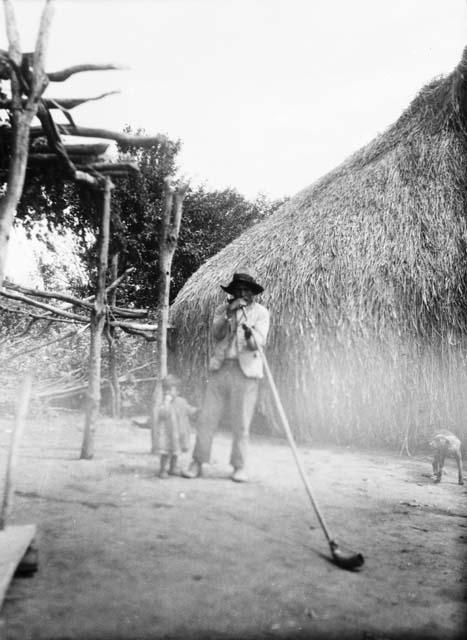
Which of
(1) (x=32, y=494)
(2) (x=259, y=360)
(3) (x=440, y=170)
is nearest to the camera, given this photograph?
(1) (x=32, y=494)

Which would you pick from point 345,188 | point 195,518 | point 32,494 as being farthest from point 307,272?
point 32,494

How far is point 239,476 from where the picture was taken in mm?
2916

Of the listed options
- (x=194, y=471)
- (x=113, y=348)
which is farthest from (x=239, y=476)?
(x=113, y=348)

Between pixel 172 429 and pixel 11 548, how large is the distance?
1.58 meters

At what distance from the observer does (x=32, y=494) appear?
8.11ft

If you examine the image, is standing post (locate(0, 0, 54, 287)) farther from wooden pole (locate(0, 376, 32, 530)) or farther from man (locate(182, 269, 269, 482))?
man (locate(182, 269, 269, 482))

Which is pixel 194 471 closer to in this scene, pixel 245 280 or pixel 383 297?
pixel 245 280

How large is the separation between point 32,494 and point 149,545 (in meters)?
0.99

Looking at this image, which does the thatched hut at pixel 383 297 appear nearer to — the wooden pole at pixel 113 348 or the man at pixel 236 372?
the wooden pole at pixel 113 348

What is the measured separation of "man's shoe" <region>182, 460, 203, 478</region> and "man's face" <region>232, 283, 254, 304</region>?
1.23 metres

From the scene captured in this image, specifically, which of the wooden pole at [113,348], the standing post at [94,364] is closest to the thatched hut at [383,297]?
the wooden pole at [113,348]

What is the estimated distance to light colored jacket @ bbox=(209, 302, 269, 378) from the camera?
306cm

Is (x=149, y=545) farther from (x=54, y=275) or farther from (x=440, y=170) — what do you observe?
(x=440, y=170)

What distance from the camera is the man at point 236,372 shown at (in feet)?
9.93
